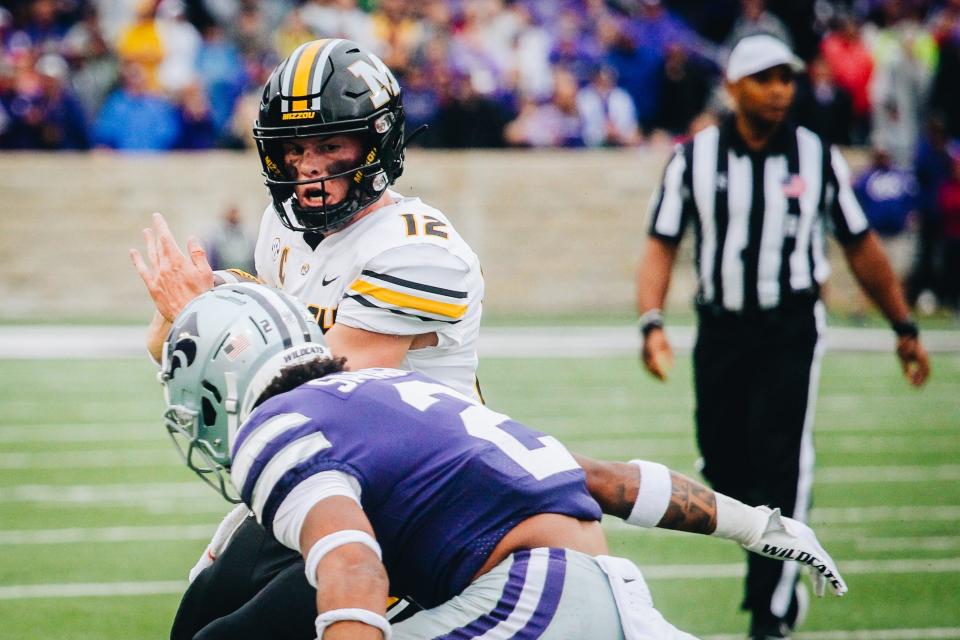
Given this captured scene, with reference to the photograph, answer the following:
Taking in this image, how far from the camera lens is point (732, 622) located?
4980mm

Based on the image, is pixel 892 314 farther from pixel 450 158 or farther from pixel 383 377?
pixel 450 158

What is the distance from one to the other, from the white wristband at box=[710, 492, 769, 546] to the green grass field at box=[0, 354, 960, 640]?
184 cm

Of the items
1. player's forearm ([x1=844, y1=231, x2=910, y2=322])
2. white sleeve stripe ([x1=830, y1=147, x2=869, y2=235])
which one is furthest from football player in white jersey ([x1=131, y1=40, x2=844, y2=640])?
player's forearm ([x1=844, y1=231, x2=910, y2=322])

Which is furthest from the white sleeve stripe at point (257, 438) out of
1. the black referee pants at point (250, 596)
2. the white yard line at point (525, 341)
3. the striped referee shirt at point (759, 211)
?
the white yard line at point (525, 341)

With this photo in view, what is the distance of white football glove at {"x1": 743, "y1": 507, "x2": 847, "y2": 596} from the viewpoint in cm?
307

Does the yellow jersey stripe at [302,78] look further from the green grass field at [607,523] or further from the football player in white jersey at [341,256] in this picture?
the green grass field at [607,523]

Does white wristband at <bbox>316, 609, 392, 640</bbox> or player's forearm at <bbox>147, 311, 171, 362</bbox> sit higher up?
player's forearm at <bbox>147, 311, 171, 362</bbox>

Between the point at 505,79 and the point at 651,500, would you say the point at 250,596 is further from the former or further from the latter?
the point at 505,79

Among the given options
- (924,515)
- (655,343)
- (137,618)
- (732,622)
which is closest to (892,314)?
(655,343)

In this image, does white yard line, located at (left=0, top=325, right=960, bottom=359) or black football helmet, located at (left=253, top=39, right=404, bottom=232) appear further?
white yard line, located at (left=0, top=325, right=960, bottom=359)

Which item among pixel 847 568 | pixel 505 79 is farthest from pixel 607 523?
pixel 505 79

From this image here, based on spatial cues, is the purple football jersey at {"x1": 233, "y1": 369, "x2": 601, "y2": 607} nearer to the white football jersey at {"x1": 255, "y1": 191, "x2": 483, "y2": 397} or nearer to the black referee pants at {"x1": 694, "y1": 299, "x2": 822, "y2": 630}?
the white football jersey at {"x1": 255, "y1": 191, "x2": 483, "y2": 397}

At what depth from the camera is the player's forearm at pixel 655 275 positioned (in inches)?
206

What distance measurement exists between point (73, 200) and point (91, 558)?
9312mm
